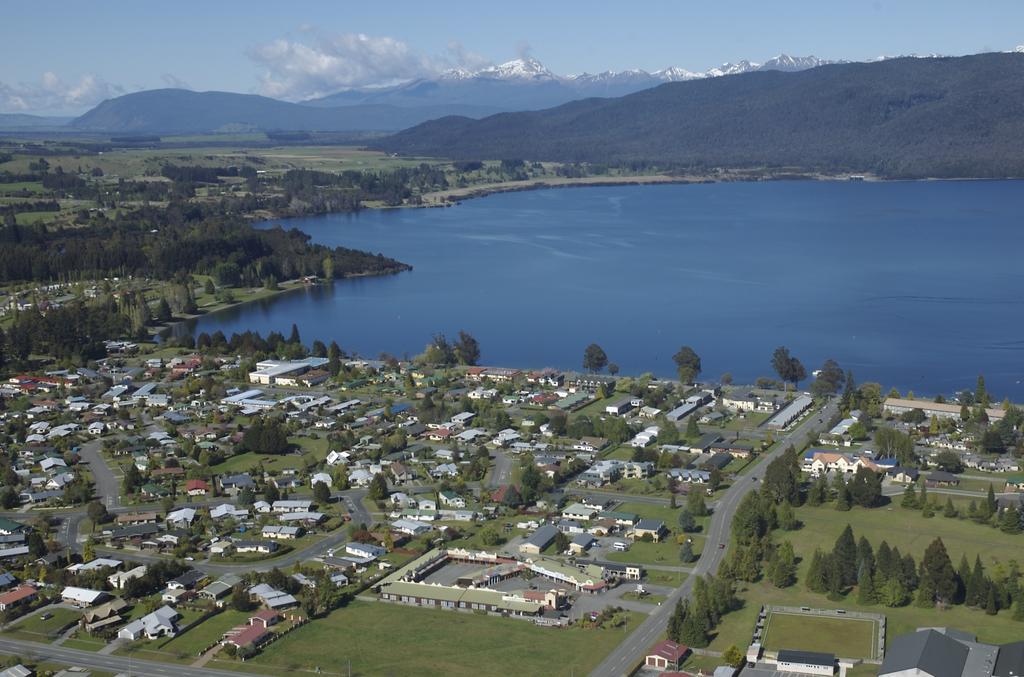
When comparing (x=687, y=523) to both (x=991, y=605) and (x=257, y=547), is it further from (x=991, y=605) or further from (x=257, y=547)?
(x=257, y=547)

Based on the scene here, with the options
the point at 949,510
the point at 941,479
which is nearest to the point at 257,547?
the point at 949,510

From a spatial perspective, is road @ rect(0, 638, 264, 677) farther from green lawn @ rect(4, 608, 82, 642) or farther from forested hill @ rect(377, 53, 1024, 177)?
forested hill @ rect(377, 53, 1024, 177)

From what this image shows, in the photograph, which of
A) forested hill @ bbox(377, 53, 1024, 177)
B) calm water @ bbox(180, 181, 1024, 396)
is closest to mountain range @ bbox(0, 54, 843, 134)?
forested hill @ bbox(377, 53, 1024, 177)

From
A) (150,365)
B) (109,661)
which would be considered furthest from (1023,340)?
(109,661)

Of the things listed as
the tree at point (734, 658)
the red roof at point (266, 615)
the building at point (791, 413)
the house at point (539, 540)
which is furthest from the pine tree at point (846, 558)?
the building at point (791, 413)

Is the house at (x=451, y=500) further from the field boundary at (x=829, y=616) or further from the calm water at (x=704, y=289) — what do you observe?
the calm water at (x=704, y=289)
